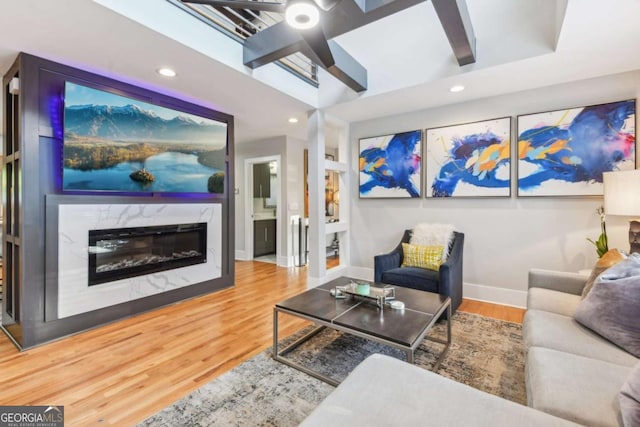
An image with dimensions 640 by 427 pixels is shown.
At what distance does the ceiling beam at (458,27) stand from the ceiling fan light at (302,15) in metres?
0.97

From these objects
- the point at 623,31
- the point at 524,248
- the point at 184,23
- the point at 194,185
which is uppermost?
the point at 184,23

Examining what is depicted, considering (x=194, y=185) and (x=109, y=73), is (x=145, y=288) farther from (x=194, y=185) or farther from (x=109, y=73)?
(x=109, y=73)

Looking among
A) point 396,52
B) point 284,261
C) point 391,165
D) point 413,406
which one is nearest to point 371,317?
point 413,406

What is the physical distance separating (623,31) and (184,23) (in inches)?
125

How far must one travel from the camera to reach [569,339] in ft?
5.04

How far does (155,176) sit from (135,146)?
35cm

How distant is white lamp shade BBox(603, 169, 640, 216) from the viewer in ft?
7.09

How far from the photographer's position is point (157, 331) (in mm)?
2701

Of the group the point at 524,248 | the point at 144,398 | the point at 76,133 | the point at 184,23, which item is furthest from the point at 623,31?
the point at 76,133

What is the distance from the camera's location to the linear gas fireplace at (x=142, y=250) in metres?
2.81

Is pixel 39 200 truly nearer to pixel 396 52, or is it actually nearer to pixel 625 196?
pixel 396 52

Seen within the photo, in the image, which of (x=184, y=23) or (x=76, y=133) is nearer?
(x=184, y=23)

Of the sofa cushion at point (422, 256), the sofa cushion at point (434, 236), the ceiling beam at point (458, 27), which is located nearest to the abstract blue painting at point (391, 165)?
the sofa cushion at point (434, 236)

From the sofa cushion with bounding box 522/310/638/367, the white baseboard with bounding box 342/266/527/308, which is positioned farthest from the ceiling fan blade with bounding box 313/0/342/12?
the white baseboard with bounding box 342/266/527/308
